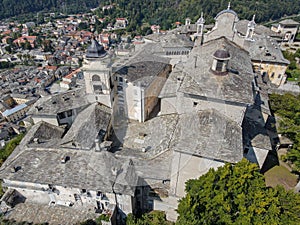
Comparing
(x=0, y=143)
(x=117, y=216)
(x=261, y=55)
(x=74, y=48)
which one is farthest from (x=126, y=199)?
(x=74, y=48)

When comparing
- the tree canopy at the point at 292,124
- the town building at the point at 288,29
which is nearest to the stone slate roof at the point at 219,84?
the tree canopy at the point at 292,124

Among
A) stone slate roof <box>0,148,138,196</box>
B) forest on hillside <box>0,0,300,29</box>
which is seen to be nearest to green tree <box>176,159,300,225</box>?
stone slate roof <box>0,148,138,196</box>

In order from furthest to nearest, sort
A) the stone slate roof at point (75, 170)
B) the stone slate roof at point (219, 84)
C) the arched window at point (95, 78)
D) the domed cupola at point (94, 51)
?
the arched window at point (95, 78) < the domed cupola at point (94, 51) < the stone slate roof at point (75, 170) < the stone slate roof at point (219, 84)

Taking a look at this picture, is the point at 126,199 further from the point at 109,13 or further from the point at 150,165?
the point at 109,13

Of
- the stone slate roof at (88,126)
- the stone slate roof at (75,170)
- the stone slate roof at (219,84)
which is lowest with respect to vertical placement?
the stone slate roof at (75,170)

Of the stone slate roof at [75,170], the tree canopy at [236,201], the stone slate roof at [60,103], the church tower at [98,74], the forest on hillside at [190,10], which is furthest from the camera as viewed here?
the forest on hillside at [190,10]

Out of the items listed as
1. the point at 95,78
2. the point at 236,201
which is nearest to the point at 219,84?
the point at 236,201

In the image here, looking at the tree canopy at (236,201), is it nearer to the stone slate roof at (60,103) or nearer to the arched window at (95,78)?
the arched window at (95,78)
